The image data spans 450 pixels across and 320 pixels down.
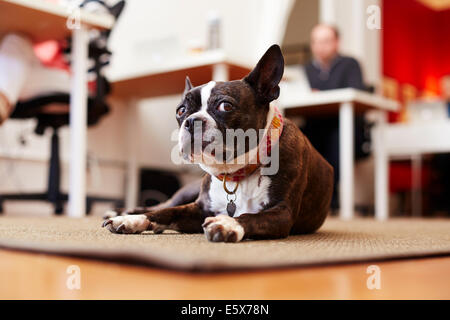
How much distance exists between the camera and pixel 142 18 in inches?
158

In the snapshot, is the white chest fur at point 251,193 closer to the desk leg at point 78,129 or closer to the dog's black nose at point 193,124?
the dog's black nose at point 193,124

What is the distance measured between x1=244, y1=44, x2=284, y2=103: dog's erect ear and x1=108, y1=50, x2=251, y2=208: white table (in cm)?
132

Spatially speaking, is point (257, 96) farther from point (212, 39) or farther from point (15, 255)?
point (212, 39)

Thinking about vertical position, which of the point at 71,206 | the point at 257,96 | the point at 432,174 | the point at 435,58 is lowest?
the point at 71,206

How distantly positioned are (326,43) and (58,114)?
2202 mm

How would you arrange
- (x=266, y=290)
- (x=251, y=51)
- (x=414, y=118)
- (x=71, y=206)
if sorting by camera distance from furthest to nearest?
(x=414, y=118), (x=251, y=51), (x=71, y=206), (x=266, y=290)

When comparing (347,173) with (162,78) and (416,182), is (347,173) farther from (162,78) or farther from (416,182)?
(416,182)

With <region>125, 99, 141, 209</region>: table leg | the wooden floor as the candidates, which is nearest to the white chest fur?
the wooden floor

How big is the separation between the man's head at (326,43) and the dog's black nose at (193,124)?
2981mm

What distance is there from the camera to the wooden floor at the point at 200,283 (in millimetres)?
610

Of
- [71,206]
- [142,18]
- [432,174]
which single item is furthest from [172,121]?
[432,174]

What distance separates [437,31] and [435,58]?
424 mm

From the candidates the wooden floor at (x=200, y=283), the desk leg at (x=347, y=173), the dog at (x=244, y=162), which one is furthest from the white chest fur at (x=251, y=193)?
the desk leg at (x=347, y=173)

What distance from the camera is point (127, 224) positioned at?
3.89ft
